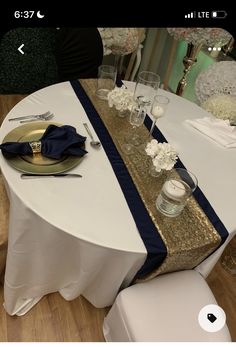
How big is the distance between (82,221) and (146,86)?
72 centimetres

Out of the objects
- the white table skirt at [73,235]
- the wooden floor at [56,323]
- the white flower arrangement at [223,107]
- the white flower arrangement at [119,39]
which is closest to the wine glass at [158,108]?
the white table skirt at [73,235]

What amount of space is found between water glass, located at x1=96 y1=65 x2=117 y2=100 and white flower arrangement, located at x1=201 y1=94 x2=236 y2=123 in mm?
493

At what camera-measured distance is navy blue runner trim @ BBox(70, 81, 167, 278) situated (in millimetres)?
757

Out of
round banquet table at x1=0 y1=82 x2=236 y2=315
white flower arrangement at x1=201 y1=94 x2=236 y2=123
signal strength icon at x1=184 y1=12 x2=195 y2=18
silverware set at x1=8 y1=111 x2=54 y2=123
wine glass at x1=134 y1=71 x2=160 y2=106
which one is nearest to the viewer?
signal strength icon at x1=184 y1=12 x2=195 y2=18

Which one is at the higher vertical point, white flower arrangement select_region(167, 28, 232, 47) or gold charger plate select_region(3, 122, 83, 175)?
white flower arrangement select_region(167, 28, 232, 47)

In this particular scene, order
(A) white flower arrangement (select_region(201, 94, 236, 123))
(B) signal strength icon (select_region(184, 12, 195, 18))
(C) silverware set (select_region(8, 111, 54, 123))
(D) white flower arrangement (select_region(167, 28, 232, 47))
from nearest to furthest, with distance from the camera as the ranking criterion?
(B) signal strength icon (select_region(184, 12, 195, 18)) → (C) silverware set (select_region(8, 111, 54, 123)) → (A) white flower arrangement (select_region(201, 94, 236, 123)) → (D) white flower arrangement (select_region(167, 28, 232, 47))

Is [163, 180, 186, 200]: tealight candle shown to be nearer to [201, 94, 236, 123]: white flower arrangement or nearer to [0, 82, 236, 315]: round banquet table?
[0, 82, 236, 315]: round banquet table

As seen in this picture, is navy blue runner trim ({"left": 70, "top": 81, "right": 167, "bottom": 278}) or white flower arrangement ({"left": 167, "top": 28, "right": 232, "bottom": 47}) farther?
white flower arrangement ({"left": 167, "top": 28, "right": 232, "bottom": 47})

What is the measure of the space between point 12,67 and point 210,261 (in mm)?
1509

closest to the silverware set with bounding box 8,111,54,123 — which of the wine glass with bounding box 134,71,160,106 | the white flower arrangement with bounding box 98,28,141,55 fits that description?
the wine glass with bounding box 134,71,160,106

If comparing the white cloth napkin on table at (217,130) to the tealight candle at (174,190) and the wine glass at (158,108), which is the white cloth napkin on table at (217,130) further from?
the tealight candle at (174,190)

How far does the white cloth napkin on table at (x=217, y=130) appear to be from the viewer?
1.16 meters

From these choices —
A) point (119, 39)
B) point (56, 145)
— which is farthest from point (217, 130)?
point (119, 39)

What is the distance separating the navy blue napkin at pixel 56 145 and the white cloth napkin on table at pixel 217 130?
0.51 meters
